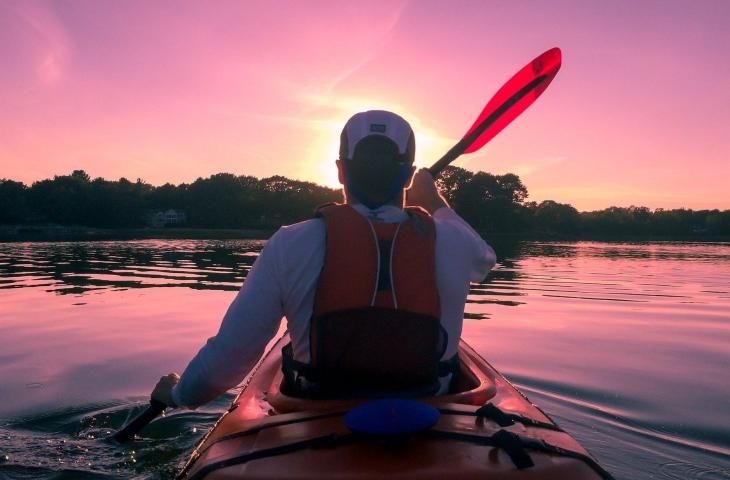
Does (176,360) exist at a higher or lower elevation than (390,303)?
lower

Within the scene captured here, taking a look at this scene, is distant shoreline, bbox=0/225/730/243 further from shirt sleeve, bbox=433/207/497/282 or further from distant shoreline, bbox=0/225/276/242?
shirt sleeve, bbox=433/207/497/282

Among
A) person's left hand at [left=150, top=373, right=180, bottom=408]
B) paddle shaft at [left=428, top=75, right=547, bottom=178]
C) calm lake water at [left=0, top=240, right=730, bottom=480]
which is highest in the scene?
paddle shaft at [left=428, top=75, right=547, bottom=178]

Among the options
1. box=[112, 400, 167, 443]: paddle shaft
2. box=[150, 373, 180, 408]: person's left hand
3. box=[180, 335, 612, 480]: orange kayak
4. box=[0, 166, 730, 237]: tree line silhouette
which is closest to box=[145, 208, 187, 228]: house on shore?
box=[0, 166, 730, 237]: tree line silhouette

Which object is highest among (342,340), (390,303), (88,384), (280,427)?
(390,303)

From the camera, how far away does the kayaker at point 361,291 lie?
2.11 meters

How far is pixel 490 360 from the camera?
6.48 metres

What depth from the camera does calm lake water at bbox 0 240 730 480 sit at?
3.79 m

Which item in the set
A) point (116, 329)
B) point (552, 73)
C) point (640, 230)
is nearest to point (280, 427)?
point (552, 73)

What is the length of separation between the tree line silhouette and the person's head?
72095 millimetres

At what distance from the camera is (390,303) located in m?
2.13

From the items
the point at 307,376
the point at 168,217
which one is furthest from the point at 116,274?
the point at 168,217

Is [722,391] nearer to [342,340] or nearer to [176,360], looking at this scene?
[342,340]

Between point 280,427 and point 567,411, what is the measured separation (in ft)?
11.2

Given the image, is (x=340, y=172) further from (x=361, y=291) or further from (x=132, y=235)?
(x=132, y=235)
